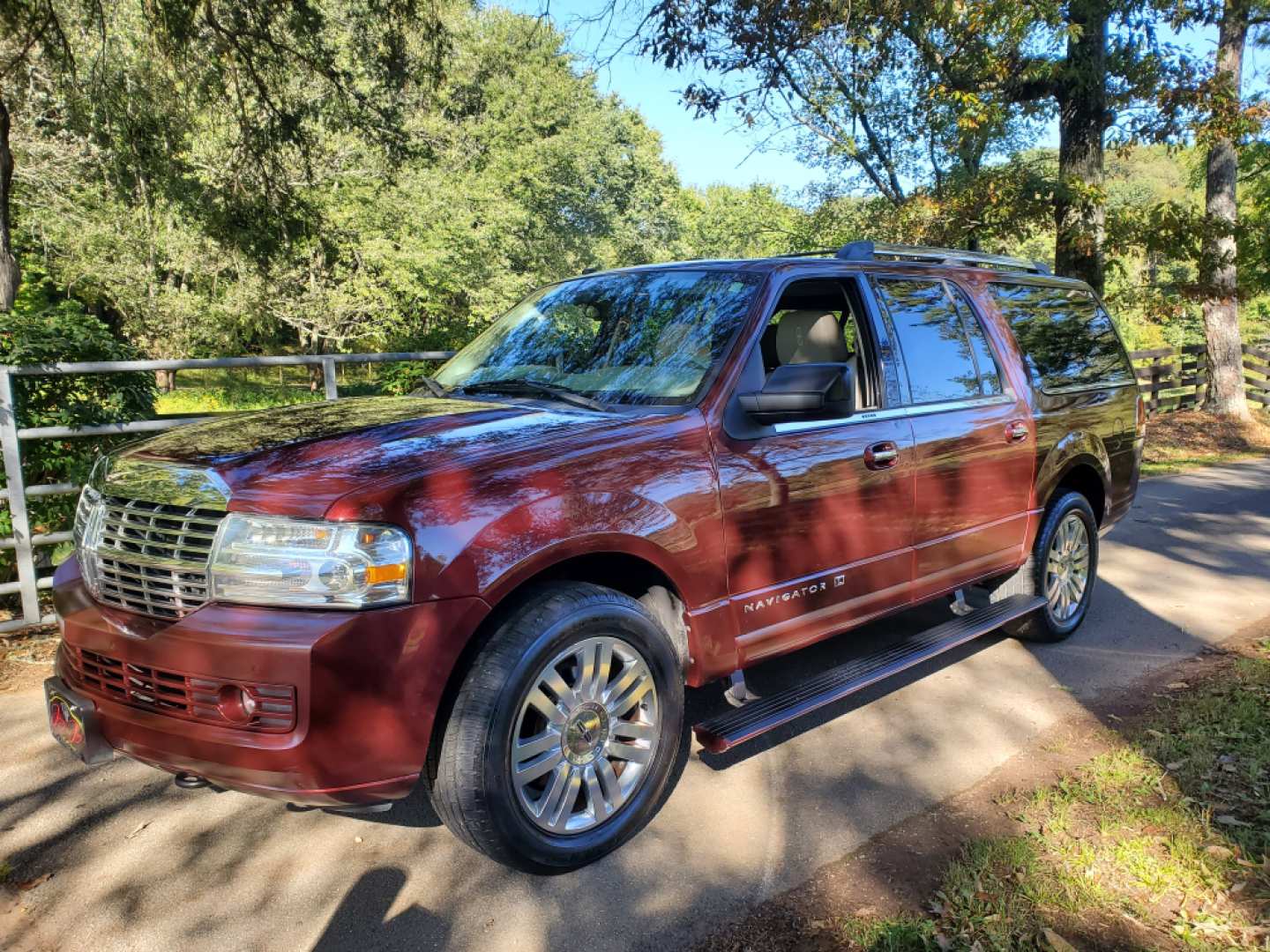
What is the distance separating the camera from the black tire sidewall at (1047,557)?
507cm

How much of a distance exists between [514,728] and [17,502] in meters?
3.84

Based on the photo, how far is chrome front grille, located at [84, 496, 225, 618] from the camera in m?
2.68

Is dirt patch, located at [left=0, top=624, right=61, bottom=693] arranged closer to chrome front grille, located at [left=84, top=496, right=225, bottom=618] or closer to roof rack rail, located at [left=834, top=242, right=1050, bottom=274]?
chrome front grille, located at [left=84, top=496, right=225, bottom=618]

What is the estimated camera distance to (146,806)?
136 inches

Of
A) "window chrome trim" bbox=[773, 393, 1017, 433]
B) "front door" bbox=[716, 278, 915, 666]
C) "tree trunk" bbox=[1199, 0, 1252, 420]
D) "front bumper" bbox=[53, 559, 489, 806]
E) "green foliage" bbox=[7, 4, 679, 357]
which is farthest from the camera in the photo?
"tree trunk" bbox=[1199, 0, 1252, 420]

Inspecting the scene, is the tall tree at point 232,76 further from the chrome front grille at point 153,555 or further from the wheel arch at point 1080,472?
the wheel arch at point 1080,472

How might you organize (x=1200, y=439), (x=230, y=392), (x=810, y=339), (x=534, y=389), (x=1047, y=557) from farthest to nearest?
(x=230, y=392), (x=1200, y=439), (x=1047, y=557), (x=810, y=339), (x=534, y=389)

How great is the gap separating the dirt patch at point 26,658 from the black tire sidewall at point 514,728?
120 inches

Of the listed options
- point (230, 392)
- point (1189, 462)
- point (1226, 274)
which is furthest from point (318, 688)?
point (230, 392)

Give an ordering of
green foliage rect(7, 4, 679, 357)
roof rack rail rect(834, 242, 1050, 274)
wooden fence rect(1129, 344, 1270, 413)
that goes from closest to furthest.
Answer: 1. roof rack rail rect(834, 242, 1050, 274)
2. green foliage rect(7, 4, 679, 357)
3. wooden fence rect(1129, 344, 1270, 413)

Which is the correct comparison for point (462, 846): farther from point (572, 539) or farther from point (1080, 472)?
point (1080, 472)

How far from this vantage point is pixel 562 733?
9.71 ft

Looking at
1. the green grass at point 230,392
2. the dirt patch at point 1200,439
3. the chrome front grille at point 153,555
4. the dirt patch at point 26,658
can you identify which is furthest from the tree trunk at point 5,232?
the green grass at point 230,392

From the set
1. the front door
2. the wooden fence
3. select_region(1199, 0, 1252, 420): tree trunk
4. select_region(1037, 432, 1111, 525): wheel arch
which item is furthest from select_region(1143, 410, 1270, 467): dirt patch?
the front door
